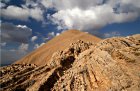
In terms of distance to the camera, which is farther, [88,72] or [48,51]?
[48,51]

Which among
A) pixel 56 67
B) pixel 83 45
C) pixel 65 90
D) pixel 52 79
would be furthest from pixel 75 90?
pixel 83 45

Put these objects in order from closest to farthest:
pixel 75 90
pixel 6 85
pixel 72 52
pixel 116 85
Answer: pixel 116 85 < pixel 75 90 < pixel 6 85 < pixel 72 52

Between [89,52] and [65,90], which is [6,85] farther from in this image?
[89,52]

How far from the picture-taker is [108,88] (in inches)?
930

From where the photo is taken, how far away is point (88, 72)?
95.8ft

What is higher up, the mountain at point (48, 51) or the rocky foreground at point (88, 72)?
the rocky foreground at point (88, 72)

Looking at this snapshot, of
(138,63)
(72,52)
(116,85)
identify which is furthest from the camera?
(72,52)

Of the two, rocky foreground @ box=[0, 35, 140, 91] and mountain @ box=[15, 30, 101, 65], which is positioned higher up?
rocky foreground @ box=[0, 35, 140, 91]

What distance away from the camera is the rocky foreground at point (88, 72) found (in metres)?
24.0

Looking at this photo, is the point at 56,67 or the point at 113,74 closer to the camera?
the point at 113,74

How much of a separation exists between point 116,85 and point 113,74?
1.94 meters

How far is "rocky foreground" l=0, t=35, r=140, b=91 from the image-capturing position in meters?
24.0

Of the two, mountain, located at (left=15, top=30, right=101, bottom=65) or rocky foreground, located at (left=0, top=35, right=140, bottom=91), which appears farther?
mountain, located at (left=15, top=30, right=101, bottom=65)

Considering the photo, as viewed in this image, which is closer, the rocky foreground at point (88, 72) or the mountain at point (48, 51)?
the rocky foreground at point (88, 72)
